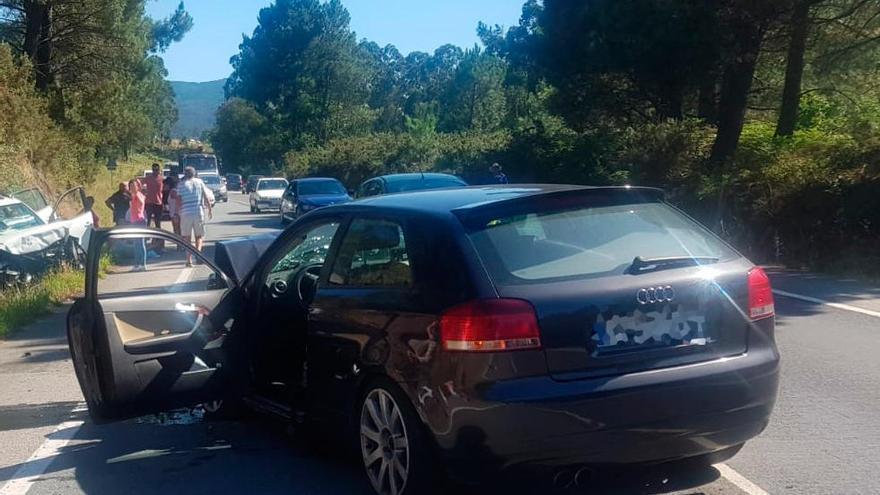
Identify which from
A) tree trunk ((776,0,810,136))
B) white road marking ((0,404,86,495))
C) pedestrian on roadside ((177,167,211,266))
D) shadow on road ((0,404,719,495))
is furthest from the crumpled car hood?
tree trunk ((776,0,810,136))

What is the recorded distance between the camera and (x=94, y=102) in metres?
36.4

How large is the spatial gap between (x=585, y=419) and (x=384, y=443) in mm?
1107

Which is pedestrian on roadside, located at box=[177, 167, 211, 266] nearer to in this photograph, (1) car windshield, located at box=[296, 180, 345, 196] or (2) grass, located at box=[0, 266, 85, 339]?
(2) grass, located at box=[0, 266, 85, 339]

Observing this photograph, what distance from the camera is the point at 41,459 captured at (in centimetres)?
661

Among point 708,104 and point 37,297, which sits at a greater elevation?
point 708,104

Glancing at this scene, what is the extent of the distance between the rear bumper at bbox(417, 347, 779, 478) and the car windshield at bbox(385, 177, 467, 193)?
13674mm

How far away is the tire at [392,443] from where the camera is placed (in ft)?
16.1

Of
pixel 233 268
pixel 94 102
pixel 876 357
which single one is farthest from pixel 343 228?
pixel 94 102

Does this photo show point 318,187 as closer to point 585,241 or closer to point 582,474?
point 585,241

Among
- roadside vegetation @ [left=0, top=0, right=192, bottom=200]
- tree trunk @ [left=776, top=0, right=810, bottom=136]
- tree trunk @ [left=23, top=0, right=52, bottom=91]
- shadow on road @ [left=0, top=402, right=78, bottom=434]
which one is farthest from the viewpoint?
tree trunk @ [left=23, top=0, right=52, bottom=91]

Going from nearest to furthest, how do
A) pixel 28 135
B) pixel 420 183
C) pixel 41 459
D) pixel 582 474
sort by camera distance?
pixel 582 474, pixel 41 459, pixel 420 183, pixel 28 135

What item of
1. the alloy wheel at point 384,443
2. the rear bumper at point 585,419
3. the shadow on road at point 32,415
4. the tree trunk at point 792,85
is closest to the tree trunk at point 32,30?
the tree trunk at point 792,85

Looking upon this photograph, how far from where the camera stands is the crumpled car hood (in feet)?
51.0

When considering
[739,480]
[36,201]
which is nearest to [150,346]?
[739,480]
